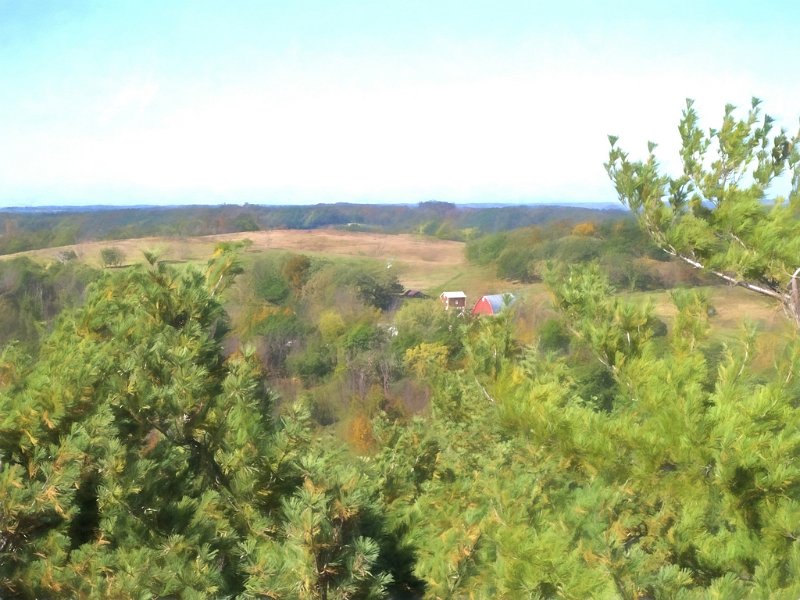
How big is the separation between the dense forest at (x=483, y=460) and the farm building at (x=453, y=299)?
68.8ft

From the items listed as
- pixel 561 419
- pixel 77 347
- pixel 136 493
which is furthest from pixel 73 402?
pixel 561 419

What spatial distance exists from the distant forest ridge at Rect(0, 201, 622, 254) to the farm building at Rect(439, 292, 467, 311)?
8.72m

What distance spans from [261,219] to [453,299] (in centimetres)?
2138

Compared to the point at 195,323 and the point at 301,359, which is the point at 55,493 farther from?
the point at 301,359

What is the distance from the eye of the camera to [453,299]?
29.0m

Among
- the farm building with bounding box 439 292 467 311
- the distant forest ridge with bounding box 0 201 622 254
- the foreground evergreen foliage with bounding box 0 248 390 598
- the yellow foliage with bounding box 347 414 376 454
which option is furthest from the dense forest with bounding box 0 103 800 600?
the distant forest ridge with bounding box 0 201 622 254

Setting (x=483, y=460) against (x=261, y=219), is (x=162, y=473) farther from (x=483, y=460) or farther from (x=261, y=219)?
(x=261, y=219)

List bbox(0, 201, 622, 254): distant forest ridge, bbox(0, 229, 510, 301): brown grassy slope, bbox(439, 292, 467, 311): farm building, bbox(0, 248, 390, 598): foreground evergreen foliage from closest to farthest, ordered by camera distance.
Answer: bbox(0, 248, 390, 598): foreground evergreen foliage, bbox(439, 292, 467, 311): farm building, bbox(0, 229, 510, 301): brown grassy slope, bbox(0, 201, 622, 254): distant forest ridge

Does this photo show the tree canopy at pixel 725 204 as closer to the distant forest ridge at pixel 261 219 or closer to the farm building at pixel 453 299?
the farm building at pixel 453 299

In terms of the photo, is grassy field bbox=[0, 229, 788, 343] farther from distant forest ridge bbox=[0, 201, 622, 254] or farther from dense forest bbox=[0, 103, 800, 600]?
dense forest bbox=[0, 103, 800, 600]

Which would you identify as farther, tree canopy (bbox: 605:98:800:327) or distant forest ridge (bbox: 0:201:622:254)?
distant forest ridge (bbox: 0:201:622:254)

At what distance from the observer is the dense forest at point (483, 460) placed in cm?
369

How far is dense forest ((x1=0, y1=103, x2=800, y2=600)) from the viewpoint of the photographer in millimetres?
3691

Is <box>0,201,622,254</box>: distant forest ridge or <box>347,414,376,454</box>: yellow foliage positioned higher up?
<box>0,201,622,254</box>: distant forest ridge
